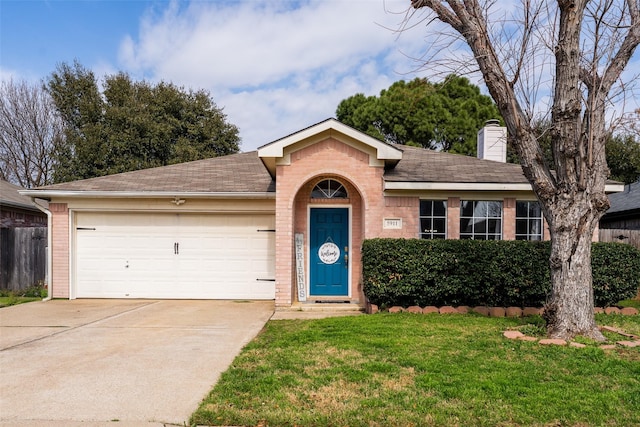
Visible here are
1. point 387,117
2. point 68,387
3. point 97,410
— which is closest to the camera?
point 97,410

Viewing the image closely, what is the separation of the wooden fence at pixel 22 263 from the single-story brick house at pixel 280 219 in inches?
79.2

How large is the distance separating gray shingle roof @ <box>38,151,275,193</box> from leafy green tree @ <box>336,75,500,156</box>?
47.4ft

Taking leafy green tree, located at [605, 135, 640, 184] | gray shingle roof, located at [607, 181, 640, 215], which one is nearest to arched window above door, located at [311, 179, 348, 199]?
gray shingle roof, located at [607, 181, 640, 215]

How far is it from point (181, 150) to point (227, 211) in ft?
48.7

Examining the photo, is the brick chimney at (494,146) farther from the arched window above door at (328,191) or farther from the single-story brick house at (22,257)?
the single-story brick house at (22,257)

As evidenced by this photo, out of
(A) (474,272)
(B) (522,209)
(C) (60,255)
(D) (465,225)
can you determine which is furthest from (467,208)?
(C) (60,255)

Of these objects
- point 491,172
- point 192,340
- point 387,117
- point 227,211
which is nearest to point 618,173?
point 387,117

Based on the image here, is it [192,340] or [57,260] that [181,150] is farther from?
[192,340]

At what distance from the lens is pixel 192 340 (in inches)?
256

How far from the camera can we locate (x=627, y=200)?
50.6ft

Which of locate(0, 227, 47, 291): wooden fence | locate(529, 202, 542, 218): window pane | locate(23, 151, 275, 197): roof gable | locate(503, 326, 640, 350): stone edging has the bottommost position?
locate(503, 326, 640, 350): stone edging

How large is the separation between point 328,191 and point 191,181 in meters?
3.79

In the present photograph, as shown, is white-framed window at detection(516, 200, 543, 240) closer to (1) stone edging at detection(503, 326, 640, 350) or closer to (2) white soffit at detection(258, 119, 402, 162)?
(2) white soffit at detection(258, 119, 402, 162)

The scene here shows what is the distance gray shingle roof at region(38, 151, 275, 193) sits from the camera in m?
10.7
